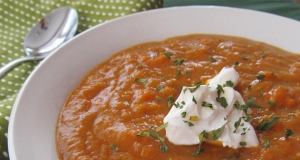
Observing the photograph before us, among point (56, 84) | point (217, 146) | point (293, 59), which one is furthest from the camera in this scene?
point (293, 59)

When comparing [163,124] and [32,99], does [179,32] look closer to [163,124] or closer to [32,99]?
[163,124]

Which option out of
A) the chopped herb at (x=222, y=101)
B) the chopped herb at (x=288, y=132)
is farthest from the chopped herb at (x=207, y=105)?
the chopped herb at (x=288, y=132)

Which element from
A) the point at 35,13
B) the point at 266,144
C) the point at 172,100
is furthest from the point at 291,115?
the point at 35,13

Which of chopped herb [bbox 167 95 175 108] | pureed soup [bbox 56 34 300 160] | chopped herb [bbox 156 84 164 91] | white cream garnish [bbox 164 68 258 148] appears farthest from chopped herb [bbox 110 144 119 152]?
chopped herb [bbox 156 84 164 91]

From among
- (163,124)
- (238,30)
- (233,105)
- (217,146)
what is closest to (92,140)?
(163,124)

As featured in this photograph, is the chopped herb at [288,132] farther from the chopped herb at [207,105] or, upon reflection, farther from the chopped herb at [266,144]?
the chopped herb at [207,105]

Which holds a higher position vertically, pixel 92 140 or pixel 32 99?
pixel 32 99

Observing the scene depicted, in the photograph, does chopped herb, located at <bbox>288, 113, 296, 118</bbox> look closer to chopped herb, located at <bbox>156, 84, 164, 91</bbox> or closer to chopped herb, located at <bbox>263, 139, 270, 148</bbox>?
chopped herb, located at <bbox>263, 139, 270, 148</bbox>
